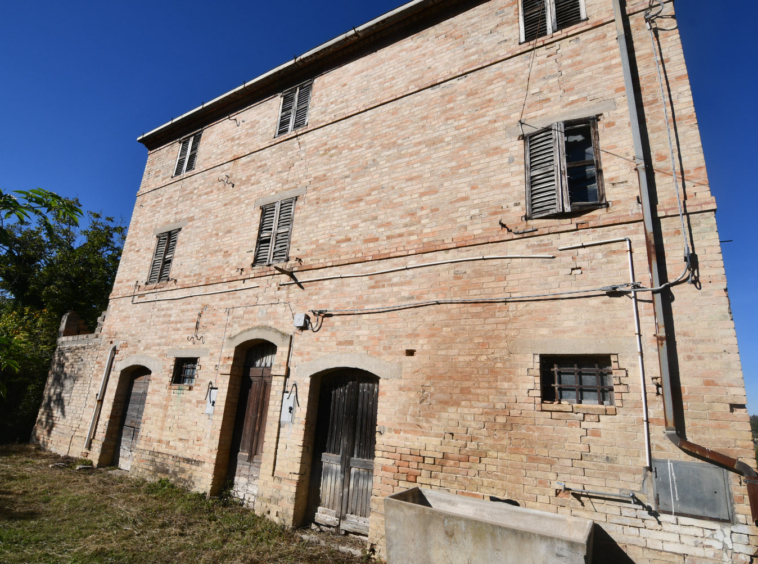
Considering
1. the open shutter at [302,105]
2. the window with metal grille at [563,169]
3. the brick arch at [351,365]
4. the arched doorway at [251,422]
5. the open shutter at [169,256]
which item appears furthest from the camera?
the open shutter at [169,256]

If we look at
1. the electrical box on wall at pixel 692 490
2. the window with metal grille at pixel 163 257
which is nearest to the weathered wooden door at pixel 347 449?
the electrical box on wall at pixel 692 490

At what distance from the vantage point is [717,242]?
4633mm

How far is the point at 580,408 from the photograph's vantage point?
476cm

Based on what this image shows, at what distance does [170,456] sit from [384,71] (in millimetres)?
9296

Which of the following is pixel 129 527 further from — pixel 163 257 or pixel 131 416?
pixel 163 257

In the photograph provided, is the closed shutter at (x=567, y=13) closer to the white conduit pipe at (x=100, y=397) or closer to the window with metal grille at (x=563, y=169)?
the window with metal grille at (x=563, y=169)

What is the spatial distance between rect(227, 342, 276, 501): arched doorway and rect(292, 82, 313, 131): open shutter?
17.3ft

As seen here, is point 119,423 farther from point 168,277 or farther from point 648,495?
point 648,495

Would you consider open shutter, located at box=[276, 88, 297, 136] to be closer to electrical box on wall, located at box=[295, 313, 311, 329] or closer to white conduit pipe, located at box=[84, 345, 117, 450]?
electrical box on wall, located at box=[295, 313, 311, 329]

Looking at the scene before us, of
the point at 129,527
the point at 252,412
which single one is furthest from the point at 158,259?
the point at 129,527

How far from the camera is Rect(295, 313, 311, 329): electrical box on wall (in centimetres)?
719

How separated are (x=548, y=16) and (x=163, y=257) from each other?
33.9 feet

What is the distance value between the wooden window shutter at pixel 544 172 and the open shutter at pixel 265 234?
533 centimetres

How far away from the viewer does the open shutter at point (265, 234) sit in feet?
28.2
